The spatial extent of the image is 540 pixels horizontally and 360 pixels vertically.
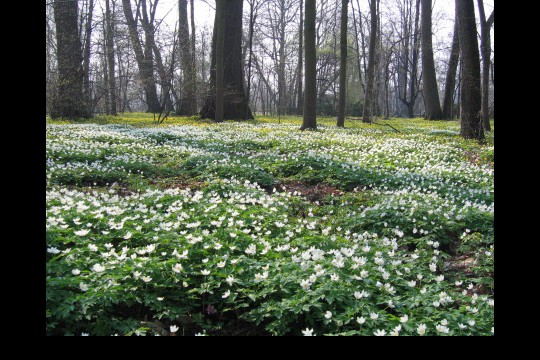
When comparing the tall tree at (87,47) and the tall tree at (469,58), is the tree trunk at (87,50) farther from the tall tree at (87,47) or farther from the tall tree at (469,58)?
the tall tree at (469,58)

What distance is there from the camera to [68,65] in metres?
18.7

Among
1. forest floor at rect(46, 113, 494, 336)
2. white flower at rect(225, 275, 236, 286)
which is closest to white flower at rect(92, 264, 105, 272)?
forest floor at rect(46, 113, 494, 336)

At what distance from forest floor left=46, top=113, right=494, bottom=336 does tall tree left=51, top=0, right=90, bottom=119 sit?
13.0m

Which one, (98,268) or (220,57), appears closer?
(98,268)

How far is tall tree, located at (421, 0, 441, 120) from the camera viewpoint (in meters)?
27.4

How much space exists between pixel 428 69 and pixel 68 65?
2201 centimetres

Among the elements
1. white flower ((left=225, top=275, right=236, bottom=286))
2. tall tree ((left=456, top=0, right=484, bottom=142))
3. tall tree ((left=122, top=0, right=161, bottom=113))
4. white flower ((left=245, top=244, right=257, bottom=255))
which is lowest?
white flower ((left=225, top=275, right=236, bottom=286))

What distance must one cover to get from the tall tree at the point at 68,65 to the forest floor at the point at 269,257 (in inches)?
511

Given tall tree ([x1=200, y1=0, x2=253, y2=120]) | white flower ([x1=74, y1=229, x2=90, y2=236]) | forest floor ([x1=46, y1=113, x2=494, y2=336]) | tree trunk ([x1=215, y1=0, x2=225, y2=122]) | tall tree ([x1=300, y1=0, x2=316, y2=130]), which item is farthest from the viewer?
tall tree ([x1=200, y1=0, x2=253, y2=120])

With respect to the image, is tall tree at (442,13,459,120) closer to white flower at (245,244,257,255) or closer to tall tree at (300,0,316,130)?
tall tree at (300,0,316,130)

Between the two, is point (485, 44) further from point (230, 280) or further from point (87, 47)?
point (87, 47)

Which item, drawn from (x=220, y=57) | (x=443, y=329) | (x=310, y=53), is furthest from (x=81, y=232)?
(x=220, y=57)
